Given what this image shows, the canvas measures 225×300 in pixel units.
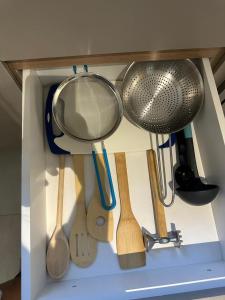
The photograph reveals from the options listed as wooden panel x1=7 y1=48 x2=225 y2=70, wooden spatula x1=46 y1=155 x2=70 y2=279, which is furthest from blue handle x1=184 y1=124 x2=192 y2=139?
wooden spatula x1=46 y1=155 x2=70 y2=279

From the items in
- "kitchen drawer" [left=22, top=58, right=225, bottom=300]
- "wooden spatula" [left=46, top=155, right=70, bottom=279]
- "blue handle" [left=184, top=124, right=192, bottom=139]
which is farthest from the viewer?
"blue handle" [left=184, top=124, right=192, bottom=139]

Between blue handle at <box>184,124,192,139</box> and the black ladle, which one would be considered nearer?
the black ladle

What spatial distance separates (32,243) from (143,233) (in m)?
0.33

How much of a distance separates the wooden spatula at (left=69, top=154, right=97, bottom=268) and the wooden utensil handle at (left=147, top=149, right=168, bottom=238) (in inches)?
8.0

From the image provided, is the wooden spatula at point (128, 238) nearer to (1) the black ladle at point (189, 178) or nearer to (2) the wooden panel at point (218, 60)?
(1) the black ladle at point (189, 178)

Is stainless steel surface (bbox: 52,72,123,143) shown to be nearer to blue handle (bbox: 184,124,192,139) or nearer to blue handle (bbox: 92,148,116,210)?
blue handle (bbox: 92,148,116,210)

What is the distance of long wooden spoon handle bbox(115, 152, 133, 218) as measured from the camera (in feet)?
2.61

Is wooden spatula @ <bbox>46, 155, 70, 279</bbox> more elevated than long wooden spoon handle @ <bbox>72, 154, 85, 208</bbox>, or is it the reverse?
long wooden spoon handle @ <bbox>72, 154, 85, 208</bbox>

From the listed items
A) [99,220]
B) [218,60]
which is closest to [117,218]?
[99,220]

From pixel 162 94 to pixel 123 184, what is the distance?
1.05 ft

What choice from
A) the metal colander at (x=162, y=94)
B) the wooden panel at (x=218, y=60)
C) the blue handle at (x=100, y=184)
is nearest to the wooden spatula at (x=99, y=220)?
the blue handle at (x=100, y=184)

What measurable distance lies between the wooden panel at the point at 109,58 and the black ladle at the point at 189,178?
0.24 metres

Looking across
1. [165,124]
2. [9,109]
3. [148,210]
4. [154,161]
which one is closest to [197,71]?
[165,124]

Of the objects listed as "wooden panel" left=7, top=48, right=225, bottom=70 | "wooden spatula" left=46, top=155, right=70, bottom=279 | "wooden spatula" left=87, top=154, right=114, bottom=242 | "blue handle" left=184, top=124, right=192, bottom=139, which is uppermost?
"wooden panel" left=7, top=48, right=225, bottom=70
